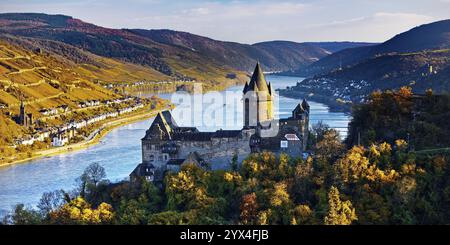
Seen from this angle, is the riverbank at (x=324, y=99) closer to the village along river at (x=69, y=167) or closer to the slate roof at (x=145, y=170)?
the village along river at (x=69, y=167)

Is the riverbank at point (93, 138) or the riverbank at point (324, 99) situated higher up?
the riverbank at point (324, 99)

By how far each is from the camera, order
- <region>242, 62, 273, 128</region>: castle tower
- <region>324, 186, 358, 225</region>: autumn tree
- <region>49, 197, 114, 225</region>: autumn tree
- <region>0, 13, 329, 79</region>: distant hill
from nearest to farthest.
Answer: <region>324, 186, 358, 225</region>: autumn tree, <region>49, 197, 114, 225</region>: autumn tree, <region>242, 62, 273, 128</region>: castle tower, <region>0, 13, 329, 79</region>: distant hill

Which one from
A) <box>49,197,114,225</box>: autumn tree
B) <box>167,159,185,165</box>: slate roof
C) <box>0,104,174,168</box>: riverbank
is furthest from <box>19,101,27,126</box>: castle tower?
<box>49,197,114,225</box>: autumn tree

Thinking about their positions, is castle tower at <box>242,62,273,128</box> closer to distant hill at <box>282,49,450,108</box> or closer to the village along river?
the village along river

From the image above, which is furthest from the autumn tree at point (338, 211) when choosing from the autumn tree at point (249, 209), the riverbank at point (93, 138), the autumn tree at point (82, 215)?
the riverbank at point (93, 138)

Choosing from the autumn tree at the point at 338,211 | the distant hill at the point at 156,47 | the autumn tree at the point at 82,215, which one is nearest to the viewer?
the autumn tree at the point at 338,211

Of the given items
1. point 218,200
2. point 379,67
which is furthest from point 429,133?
point 379,67

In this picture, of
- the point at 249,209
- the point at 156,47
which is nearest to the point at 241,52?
the point at 156,47

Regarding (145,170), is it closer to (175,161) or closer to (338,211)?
(175,161)
